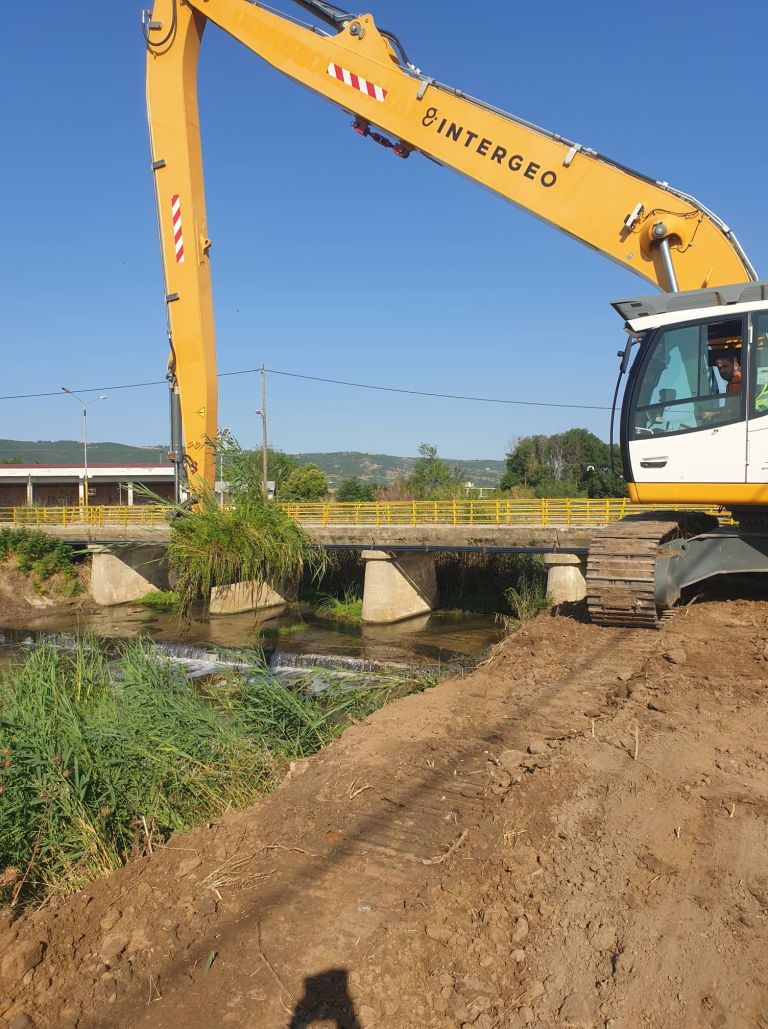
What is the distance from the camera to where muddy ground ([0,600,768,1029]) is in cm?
269

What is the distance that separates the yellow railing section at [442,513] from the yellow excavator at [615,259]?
630cm

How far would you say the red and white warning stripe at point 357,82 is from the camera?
11.2 meters

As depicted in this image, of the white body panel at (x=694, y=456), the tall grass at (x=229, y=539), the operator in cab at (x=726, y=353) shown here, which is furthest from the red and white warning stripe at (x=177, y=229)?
the operator in cab at (x=726, y=353)

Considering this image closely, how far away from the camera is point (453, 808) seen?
3.89 meters

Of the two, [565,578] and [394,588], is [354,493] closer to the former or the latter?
[394,588]

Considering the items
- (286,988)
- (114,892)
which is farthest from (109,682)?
(286,988)

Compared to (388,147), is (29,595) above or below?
below

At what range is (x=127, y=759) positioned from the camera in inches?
226

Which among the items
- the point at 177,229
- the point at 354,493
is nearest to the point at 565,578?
the point at 177,229

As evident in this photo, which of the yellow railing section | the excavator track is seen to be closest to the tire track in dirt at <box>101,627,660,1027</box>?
the excavator track

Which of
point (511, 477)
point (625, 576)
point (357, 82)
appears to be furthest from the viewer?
point (511, 477)

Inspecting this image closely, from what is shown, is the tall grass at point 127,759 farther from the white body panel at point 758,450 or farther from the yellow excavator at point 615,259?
the white body panel at point 758,450

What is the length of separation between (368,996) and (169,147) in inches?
604

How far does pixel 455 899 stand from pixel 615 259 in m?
8.37
